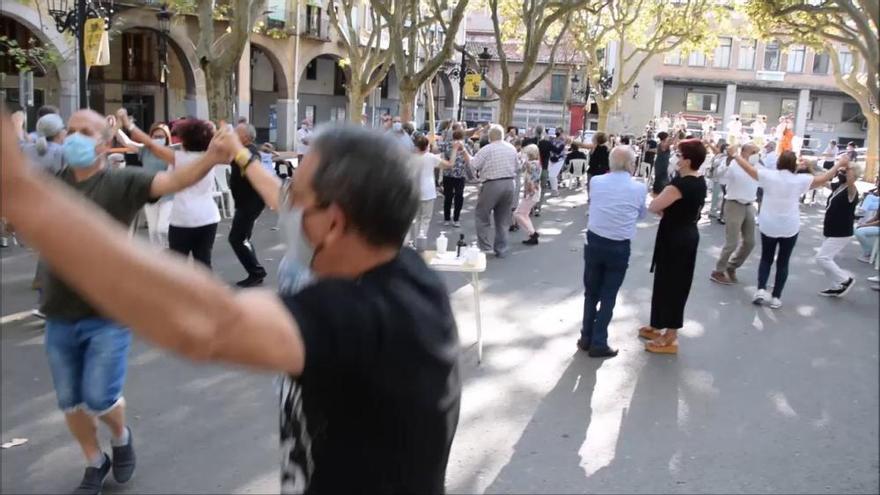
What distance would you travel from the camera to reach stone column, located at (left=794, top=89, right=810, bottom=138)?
57.7 metres

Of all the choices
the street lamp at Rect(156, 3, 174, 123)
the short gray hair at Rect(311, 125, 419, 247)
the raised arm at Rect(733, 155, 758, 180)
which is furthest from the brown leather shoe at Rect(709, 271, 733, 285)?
the street lamp at Rect(156, 3, 174, 123)

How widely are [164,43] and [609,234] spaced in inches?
827

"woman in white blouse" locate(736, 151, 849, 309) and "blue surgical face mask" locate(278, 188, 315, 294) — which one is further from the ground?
"blue surgical face mask" locate(278, 188, 315, 294)

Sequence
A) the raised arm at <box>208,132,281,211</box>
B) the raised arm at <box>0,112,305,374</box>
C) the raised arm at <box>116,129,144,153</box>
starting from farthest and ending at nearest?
1. the raised arm at <box>116,129,144,153</box>
2. the raised arm at <box>208,132,281,211</box>
3. the raised arm at <box>0,112,305,374</box>

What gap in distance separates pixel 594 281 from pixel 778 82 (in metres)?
57.8

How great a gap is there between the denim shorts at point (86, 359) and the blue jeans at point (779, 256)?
24.0ft

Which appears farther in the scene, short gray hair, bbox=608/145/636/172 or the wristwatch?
short gray hair, bbox=608/145/636/172

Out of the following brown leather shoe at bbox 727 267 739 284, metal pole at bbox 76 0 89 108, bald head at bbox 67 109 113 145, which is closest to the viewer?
bald head at bbox 67 109 113 145

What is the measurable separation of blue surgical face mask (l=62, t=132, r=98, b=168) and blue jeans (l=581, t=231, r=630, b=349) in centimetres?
428

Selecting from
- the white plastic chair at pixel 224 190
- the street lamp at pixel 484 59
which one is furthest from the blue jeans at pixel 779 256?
the street lamp at pixel 484 59

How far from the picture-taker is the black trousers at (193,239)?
Result: 713 cm

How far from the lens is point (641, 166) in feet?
76.6

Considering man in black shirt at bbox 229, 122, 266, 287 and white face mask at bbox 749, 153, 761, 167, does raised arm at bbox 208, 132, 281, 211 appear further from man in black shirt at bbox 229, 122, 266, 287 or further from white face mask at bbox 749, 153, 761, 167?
white face mask at bbox 749, 153, 761, 167

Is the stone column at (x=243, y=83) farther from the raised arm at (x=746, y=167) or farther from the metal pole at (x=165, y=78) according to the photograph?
the raised arm at (x=746, y=167)
